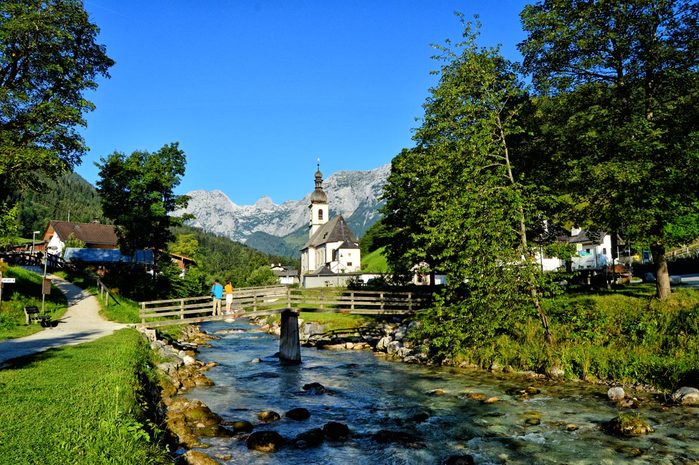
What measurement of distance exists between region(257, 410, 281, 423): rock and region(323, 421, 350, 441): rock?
2.22 m

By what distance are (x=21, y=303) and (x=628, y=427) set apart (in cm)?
3260

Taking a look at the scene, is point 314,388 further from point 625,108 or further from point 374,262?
point 374,262

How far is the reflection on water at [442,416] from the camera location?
12359 millimetres

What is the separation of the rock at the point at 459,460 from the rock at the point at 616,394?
7965 millimetres

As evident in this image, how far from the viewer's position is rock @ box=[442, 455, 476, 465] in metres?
11.8

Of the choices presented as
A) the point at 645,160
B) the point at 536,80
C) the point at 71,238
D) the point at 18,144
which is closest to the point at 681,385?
the point at 645,160

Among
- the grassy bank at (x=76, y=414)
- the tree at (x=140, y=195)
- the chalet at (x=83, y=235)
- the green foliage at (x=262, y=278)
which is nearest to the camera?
the grassy bank at (x=76, y=414)

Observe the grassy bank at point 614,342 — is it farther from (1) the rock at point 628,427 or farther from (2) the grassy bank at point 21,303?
(2) the grassy bank at point 21,303

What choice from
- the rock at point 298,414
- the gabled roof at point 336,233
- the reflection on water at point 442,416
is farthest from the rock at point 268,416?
the gabled roof at point 336,233

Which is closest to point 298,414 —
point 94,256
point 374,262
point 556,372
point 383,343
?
point 556,372

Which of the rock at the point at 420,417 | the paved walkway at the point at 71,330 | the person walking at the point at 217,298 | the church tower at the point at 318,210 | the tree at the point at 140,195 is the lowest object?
the rock at the point at 420,417

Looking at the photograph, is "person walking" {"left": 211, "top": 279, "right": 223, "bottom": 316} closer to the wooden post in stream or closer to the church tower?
the wooden post in stream

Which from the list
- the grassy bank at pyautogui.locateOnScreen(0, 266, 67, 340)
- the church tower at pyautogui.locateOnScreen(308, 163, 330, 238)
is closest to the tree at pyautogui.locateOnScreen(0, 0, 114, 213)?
the grassy bank at pyautogui.locateOnScreen(0, 266, 67, 340)

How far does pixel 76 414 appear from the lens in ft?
30.4
